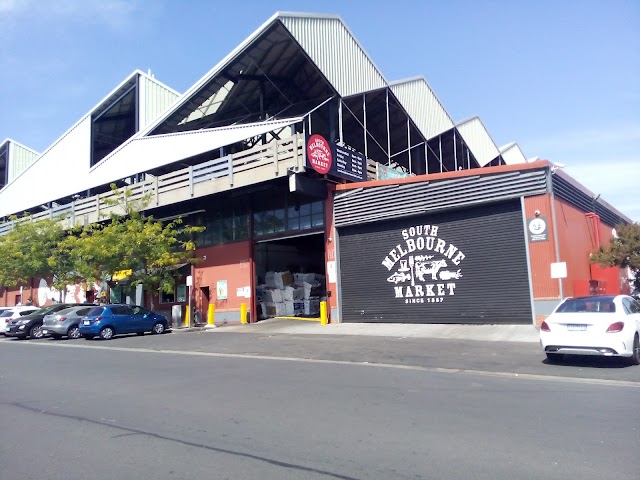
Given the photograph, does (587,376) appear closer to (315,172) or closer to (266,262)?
(315,172)

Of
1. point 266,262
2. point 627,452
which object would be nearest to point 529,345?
point 627,452

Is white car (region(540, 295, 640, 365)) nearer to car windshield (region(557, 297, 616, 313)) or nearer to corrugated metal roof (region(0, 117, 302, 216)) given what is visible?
car windshield (region(557, 297, 616, 313))

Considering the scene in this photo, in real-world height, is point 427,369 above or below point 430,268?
below

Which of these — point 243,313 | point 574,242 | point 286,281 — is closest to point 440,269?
point 574,242

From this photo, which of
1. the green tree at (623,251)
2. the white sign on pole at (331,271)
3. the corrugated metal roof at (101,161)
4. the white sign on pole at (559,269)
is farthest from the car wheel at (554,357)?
the corrugated metal roof at (101,161)

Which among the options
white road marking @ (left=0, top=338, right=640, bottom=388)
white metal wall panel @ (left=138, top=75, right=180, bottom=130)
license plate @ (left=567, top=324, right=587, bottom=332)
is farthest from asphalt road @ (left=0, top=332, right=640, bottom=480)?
white metal wall panel @ (left=138, top=75, right=180, bottom=130)

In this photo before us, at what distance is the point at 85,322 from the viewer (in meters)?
22.7

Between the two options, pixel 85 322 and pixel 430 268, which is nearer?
pixel 430 268

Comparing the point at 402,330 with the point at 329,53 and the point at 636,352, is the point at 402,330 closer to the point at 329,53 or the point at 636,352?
the point at 636,352

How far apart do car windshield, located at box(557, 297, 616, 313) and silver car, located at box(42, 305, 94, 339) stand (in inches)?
777

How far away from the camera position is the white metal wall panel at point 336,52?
24.2 meters

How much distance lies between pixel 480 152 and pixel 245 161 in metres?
22.4

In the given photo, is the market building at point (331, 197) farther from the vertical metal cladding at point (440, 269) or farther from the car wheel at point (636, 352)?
the car wheel at point (636, 352)

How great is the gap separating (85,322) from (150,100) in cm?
1651
